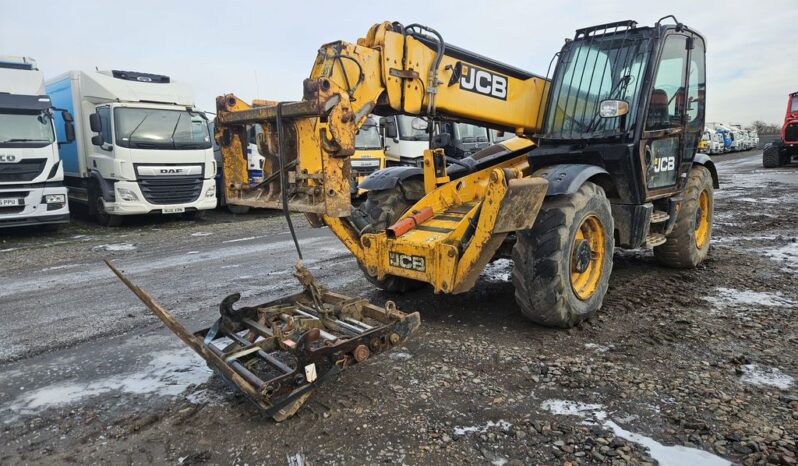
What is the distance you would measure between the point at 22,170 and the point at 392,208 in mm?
8888

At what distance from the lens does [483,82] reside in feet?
15.9

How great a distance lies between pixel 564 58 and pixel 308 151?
10.7 ft

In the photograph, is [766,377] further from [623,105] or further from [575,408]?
[623,105]

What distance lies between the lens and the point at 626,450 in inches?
108

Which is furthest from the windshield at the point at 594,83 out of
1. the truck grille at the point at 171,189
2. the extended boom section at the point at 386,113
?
the truck grille at the point at 171,189

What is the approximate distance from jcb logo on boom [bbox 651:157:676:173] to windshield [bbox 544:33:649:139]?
67 cm

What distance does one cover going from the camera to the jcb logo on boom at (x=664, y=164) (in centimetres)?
549

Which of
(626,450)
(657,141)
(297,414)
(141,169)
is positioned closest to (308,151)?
(297,414)

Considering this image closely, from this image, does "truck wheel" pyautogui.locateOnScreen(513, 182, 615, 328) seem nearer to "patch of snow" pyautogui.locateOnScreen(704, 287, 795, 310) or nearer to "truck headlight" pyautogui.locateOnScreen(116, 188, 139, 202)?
"patch of snow" pyautogui.locateOnScreen(704, 287, 795, 310)

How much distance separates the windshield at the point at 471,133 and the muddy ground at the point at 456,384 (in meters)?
8.99

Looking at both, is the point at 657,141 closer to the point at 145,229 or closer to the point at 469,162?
the point at 469,162

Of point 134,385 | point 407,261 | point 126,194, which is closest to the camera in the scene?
point 134,385

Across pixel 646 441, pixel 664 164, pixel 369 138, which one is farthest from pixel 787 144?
pixel 646 441

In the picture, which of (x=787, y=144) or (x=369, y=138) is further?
(x=787, y=144)
